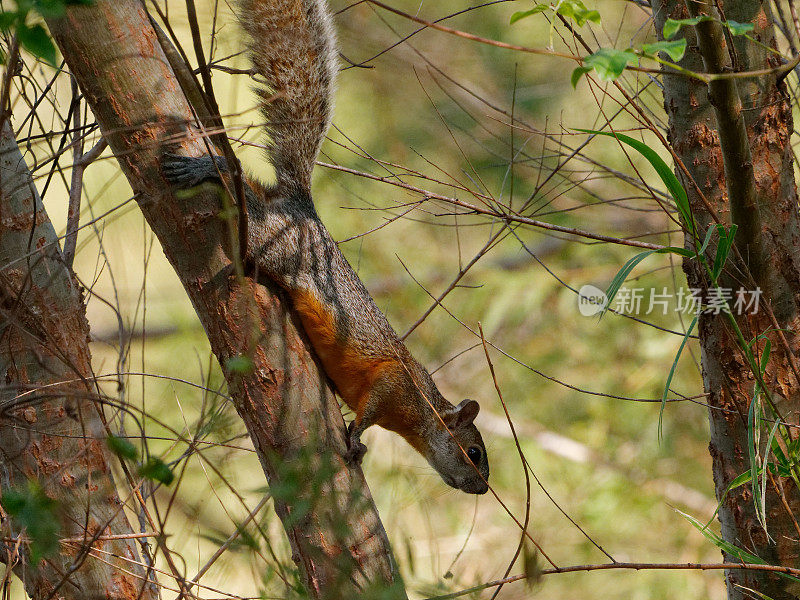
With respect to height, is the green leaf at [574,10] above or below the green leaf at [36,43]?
above

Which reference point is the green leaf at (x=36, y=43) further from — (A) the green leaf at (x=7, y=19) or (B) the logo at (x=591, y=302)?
(B) the logo at (x=591, y=302)

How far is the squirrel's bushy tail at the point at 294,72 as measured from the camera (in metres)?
2.24

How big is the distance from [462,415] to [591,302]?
1.22 metres

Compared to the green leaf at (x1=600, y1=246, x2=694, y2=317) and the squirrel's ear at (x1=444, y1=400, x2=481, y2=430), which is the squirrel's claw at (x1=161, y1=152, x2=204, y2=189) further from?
the squirrel's ear at (x1=444, y1=400, x2=481, y2=430)

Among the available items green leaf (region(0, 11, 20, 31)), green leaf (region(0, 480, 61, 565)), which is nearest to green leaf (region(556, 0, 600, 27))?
green leaf (region(0, 11, 20, 31))

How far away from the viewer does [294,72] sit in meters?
2.34

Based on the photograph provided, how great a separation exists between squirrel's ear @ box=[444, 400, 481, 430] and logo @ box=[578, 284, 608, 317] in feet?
1.90

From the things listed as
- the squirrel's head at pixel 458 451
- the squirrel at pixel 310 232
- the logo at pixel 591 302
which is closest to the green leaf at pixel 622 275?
the logo at pixel 591 302

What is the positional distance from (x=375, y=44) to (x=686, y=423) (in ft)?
13.5

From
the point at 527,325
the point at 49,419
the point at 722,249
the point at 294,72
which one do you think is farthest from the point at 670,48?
the point at 527,325

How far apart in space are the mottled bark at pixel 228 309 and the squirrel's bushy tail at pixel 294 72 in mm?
550

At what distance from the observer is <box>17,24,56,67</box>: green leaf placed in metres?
1.02

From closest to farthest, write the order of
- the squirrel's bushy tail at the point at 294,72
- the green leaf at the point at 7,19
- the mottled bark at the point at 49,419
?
the green leaf at the point at 7,19, the mottled bark at the point at 49,419, the squirrel's bushy tail at the point at 294,72

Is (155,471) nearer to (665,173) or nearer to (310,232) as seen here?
(665,173)
